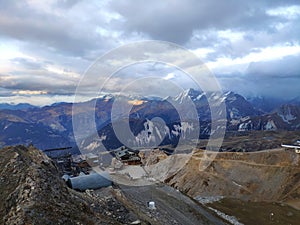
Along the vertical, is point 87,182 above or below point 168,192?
above

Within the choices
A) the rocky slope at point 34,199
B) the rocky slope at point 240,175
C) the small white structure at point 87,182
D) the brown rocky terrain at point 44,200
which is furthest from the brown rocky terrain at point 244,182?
the rocky slope at point 34,199

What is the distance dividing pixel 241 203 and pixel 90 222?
190 ft

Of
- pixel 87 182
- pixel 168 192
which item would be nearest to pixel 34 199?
pixel 87 182

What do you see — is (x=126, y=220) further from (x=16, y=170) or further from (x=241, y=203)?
(x=241, y=203)

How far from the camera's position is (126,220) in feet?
106

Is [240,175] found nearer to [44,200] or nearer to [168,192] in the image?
[168,192]

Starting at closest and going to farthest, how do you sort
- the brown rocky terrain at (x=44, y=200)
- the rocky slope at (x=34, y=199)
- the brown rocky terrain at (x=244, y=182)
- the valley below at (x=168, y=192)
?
the rocky slope at (x=34, y=199)
the brown rocky terrain at (x=44, y=200)
the valley below at (x=168, y=192)
the brown rocky terrain at (x=244, y=182)

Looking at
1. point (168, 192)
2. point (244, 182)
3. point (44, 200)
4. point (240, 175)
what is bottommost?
point (244, 182)

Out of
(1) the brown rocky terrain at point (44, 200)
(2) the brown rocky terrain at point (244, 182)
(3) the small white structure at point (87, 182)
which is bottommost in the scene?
(2) the brown rocky terrain at point (244, 182)

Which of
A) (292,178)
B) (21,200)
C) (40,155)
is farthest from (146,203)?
(292,178)

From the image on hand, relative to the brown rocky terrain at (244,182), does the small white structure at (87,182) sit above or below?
above

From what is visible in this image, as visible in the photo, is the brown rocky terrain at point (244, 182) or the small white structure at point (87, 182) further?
the brown rocky terrain at point (244, 182)

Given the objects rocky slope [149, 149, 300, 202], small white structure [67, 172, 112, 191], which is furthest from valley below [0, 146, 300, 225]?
small white structure [67, 172, 112, 191]

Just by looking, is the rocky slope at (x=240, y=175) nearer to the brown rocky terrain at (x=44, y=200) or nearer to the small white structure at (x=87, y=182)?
the brown rocky terrain at (x=44, y=200)
